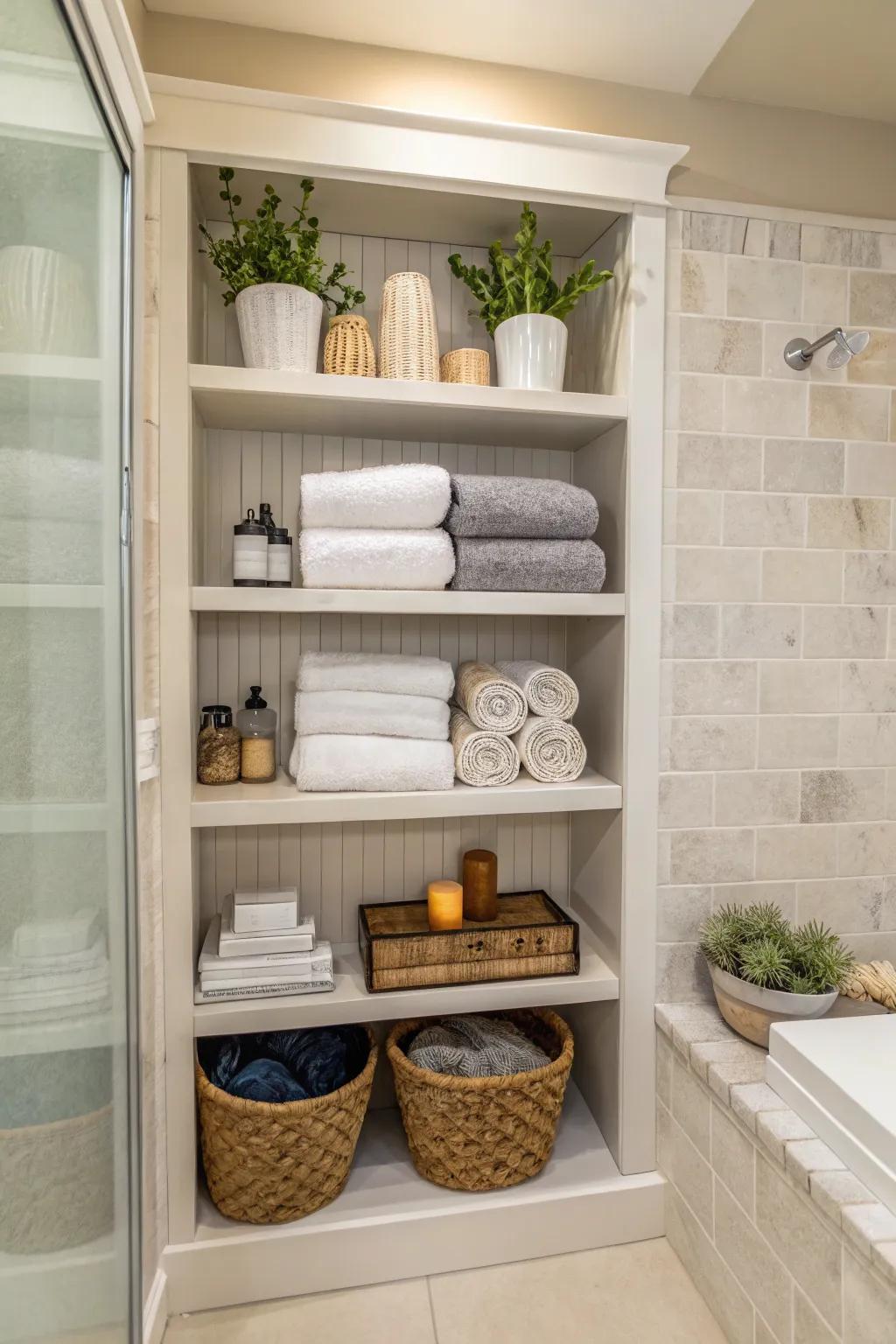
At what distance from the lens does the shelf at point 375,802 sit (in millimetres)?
1426

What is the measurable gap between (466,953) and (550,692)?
0.53 metres

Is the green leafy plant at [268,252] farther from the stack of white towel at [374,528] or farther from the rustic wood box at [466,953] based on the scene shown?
the rustic wood box at [466,953]

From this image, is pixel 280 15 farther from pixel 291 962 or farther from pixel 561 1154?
pixel 561 1154

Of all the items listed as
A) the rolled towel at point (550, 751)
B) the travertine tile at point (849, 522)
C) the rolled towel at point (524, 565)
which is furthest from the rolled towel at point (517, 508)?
the travertine tile at point (849, 522)

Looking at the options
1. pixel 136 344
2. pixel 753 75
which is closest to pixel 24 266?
pixel 136 344

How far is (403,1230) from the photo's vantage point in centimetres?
149

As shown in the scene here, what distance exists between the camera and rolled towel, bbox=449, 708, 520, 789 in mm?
1542

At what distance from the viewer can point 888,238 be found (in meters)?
1.66

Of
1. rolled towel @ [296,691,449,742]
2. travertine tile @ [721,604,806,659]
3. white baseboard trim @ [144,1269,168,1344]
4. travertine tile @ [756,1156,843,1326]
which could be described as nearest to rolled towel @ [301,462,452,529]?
rolled towel @ [296,691,449,742]

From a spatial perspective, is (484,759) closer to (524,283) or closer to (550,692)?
(550,692)

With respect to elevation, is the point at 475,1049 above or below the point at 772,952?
below

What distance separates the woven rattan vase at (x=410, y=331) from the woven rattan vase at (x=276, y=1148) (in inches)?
51.5

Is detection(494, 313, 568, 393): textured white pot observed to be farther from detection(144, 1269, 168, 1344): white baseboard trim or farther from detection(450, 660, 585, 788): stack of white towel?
detection(144, 1269, 168, 1344): white baseboard trim

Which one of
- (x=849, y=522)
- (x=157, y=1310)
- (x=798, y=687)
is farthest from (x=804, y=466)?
(x=157, y=1310)
